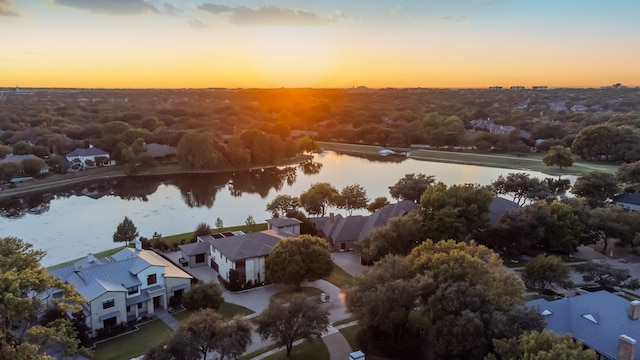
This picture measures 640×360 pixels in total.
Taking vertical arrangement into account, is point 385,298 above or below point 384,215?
above

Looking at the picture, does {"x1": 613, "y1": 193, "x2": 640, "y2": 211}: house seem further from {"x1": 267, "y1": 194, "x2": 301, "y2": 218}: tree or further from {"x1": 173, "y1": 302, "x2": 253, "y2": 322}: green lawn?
{"x1": 173, "y1": 302, "x2": 253, "y2": 322}: green lawn

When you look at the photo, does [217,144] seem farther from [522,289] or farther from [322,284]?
[522,289]

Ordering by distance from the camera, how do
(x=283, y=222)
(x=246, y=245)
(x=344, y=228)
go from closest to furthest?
(x=246, y=245), (x=283, y=222), (x=344, y=228)

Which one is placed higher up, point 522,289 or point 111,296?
point 522,289

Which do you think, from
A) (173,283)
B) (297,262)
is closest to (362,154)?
(297,262)

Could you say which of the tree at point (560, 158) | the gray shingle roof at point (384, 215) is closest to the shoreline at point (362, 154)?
the tree at point (560, 158)

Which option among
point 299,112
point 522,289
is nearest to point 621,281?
point 522,289

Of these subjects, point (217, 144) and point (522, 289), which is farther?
point (217, 144)

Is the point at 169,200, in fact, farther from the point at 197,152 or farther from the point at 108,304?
the point at 108,304
